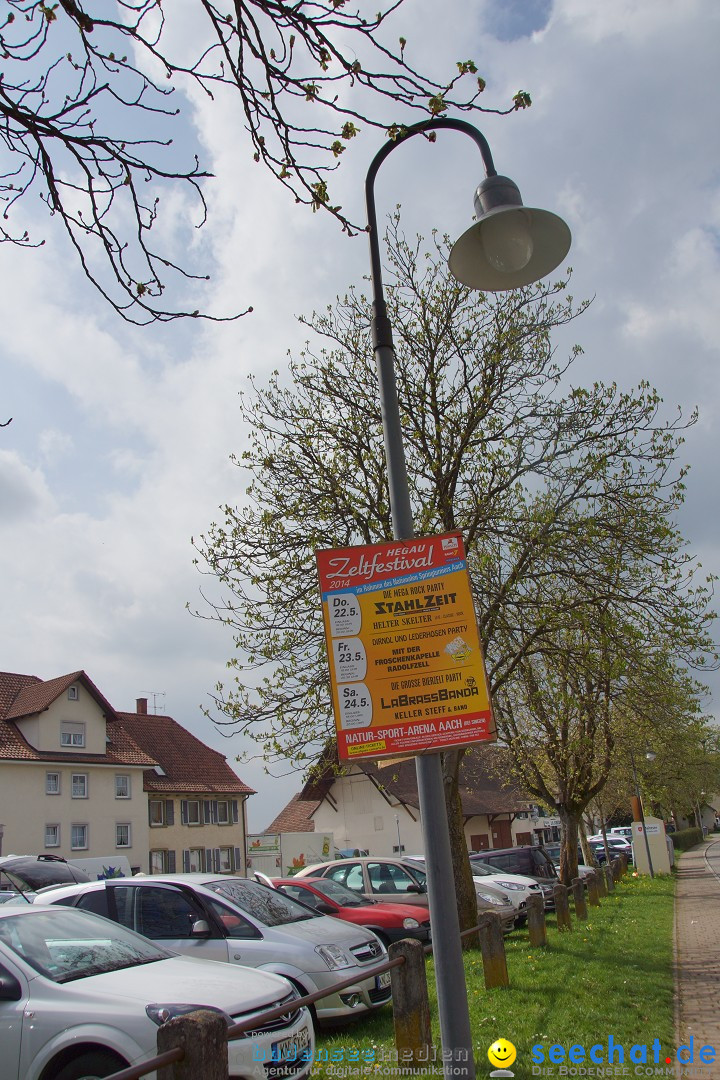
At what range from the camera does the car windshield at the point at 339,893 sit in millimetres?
14055

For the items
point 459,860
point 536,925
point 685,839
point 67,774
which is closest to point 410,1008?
point 536,925

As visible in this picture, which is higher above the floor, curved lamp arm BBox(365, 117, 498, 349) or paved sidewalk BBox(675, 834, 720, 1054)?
curved lamp arm BBox(365, 117, 498, 349)

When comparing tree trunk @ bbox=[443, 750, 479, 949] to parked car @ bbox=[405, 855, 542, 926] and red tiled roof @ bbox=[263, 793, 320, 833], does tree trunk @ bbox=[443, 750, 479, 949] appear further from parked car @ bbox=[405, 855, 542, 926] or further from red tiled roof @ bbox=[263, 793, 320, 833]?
red tiled roof @ bbox=[263, 793, 320, 833]

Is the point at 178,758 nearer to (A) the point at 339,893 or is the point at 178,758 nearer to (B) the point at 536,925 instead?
(A) the point at 339,893

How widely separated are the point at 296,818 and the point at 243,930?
52054mm

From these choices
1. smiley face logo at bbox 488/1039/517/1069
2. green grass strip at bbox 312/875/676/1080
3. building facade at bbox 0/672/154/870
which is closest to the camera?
smiley face logo at bbox 488/1039/517/1069

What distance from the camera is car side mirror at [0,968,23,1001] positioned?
551cm

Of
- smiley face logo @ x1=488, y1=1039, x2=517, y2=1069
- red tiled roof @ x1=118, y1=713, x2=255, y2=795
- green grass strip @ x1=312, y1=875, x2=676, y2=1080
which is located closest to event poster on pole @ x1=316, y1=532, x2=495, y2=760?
green grass strip @ x1=312, y1=875, x2=676, y2=1080

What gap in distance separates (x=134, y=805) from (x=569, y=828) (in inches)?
921

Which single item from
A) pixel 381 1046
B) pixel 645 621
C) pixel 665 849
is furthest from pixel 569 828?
pixel 381 1046

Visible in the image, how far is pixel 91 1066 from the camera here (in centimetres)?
524

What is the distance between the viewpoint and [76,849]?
39.7 metres

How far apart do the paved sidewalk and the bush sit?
143 ft

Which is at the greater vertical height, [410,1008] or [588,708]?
[588,708]
